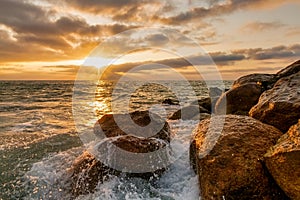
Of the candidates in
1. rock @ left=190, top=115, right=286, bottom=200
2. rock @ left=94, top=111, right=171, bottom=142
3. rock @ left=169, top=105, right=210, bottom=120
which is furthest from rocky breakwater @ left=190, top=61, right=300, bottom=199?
rock @ left=169, top=105, right=210, bottom=120

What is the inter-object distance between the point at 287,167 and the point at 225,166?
2.88 feet

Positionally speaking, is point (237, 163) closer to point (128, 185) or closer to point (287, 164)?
point (287, 164)

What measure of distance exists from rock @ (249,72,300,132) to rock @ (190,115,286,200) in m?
0.70

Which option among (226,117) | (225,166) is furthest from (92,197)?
(226,117)

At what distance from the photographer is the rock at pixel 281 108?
5.25m

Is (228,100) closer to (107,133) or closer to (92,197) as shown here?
(107,133)

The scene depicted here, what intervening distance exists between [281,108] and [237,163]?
7.02 feet

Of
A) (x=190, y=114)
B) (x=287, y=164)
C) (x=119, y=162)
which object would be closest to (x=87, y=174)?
(x=119, y=162)

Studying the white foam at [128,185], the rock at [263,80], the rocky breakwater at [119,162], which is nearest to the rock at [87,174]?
the rocky breakwater at [119,162]

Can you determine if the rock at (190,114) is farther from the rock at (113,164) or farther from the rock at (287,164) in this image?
the rock at (287,164)

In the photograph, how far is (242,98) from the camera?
1033 centimetres

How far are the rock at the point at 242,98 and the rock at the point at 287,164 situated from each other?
6.11 metres

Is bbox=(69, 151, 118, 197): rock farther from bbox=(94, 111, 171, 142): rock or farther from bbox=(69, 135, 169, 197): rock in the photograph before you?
bbox=(94, 111, 171, 142): rock

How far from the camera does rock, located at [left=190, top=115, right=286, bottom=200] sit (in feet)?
12.7
